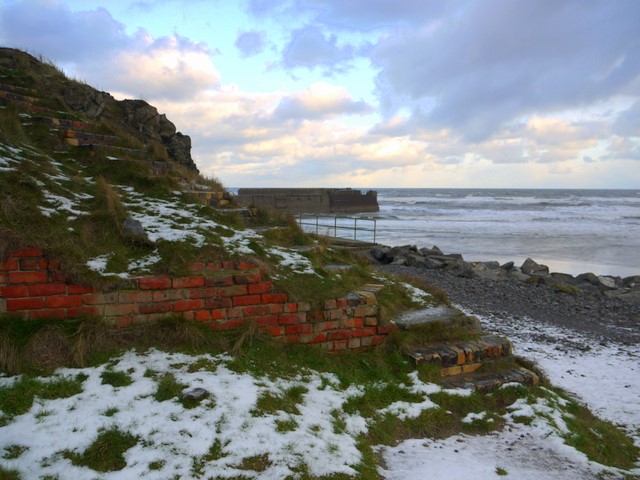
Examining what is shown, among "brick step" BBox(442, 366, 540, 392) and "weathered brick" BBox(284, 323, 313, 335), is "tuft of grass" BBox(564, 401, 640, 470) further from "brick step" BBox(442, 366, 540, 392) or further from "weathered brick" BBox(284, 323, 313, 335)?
"weathered brick" BBox(284, 323, 313, 335)

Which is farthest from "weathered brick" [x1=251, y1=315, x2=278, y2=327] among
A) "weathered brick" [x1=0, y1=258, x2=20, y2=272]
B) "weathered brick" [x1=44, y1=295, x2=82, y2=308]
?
"weathered brick" [x1=0, y1=258, x2=20, y2=272]

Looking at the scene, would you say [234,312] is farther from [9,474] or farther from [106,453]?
[9,474]

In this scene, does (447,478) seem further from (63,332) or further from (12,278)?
(12,278)

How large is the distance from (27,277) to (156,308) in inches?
34.5

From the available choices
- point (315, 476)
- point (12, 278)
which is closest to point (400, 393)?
point (315, 476)

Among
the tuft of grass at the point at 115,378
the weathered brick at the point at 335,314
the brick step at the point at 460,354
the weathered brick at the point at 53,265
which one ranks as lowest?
the brick step at the point at 460,354

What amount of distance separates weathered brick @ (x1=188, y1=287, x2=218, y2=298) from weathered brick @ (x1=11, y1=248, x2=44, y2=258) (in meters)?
1.06

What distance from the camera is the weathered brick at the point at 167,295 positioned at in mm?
3545

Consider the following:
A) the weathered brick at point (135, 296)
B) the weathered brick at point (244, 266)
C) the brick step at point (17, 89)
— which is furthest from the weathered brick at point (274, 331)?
the brick step at point (17, 89)

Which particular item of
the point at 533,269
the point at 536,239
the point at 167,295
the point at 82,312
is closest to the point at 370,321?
the point at 167,295

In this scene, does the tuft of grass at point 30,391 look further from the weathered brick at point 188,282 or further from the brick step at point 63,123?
the brick step at point 63,123

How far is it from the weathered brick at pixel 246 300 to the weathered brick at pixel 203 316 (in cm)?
22

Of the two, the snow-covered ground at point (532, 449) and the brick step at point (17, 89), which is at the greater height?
the brick step at point (17, 89)

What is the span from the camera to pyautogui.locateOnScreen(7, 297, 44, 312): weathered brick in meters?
3.20
